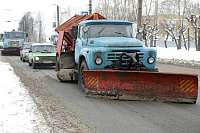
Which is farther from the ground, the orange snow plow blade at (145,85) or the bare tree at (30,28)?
the bare tree at (30,28)

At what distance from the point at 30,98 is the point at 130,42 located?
3.14 m

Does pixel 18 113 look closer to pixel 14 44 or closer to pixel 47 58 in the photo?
pixel 47 58

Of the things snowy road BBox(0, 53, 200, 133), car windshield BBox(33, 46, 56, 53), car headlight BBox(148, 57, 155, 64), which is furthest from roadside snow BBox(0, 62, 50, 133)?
car windshield BBox(33, 46, 56, 53)

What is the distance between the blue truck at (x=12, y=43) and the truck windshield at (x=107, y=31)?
26446 millimetres

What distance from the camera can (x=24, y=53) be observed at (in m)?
25.1

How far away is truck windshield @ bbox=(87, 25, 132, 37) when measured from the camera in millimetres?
10000

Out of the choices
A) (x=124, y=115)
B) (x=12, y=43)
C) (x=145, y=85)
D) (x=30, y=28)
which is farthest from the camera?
(x=30, y=28)

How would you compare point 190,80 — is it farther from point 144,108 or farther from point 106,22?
point 106,22

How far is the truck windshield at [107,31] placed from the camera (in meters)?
10.0

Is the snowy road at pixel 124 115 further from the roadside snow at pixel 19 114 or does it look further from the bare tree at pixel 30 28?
the bare tree at pixel 30 28

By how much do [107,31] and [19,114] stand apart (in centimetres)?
452

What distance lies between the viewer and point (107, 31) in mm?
10047

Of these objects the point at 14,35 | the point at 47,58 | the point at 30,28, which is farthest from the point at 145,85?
the point at 30,28

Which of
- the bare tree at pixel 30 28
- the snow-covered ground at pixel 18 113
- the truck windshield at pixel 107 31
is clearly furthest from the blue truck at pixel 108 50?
the bare tree at pixel 30 28
